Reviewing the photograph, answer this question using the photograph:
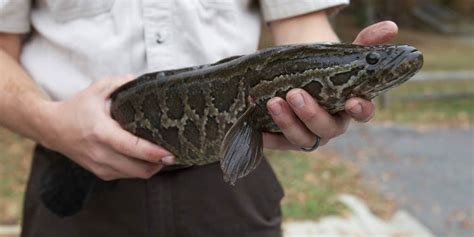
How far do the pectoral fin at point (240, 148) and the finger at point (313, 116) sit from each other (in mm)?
165

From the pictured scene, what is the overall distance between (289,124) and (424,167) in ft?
28.9

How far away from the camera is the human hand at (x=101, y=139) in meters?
2.14

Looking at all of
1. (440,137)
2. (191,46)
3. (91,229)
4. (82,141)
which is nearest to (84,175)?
(91,229)

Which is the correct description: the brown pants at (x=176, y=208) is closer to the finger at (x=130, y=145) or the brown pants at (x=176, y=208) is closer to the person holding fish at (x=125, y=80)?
the person holding fish at (x=125, y=80)

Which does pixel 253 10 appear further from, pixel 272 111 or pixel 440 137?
pixel 440 137

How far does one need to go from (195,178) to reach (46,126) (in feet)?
1.66

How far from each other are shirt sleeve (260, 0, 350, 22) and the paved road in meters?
5.51

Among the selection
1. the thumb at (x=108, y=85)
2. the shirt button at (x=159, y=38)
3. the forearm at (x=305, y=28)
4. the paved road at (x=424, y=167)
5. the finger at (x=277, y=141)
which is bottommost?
the paved road at (x=424, y=167)

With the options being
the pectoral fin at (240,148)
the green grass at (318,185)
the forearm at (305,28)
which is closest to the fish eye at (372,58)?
the pectoral fin at (240,148)

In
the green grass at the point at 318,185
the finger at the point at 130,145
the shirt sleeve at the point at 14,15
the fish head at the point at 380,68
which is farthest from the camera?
the green grass at the point at 318,185

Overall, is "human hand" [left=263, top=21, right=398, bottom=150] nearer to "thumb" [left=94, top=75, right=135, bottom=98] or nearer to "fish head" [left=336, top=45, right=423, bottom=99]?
"fish head" [left=336, top=45, right=423, bottom=99]

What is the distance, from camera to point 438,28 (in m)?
38.7

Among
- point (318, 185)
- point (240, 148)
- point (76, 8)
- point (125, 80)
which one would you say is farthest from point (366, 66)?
point (318, 185)

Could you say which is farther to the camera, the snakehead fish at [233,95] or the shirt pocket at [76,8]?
the shirt pocket at [76,8]
